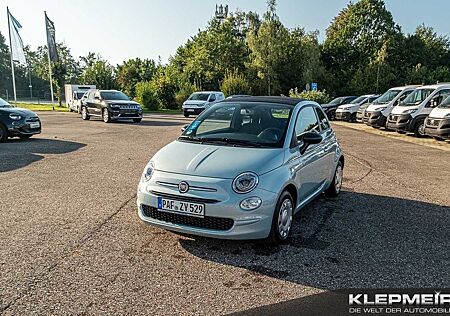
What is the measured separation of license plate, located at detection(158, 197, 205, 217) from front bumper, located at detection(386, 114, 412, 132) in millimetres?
14572

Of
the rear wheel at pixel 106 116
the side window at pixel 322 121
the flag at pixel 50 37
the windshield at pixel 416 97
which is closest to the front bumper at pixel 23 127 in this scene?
the rear wheel at pixel 106 116

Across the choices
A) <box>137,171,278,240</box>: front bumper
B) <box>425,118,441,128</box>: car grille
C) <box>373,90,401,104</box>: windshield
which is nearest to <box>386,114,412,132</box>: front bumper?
<box>425,118,441,128</box>: car grille

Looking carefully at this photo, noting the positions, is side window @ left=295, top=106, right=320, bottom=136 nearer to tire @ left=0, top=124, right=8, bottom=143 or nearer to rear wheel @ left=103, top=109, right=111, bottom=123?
tire @ left=0, top=124, right=8, bottom=143

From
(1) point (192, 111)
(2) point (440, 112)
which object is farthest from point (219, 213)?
(1) point (192, 111)

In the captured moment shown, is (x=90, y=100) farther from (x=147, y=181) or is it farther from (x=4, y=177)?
(x=147, y=181)

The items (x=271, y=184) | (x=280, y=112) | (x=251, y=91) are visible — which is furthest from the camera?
(x=251, y=91)

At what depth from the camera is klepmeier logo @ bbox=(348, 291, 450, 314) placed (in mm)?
3266

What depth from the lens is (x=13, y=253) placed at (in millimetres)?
4242

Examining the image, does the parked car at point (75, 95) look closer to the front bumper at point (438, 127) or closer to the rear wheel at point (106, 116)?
the rear wheel at point (106, 116)

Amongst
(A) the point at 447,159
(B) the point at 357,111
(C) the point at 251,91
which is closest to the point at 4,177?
(A) the point at 447,159

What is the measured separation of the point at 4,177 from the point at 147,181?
16.0 feet

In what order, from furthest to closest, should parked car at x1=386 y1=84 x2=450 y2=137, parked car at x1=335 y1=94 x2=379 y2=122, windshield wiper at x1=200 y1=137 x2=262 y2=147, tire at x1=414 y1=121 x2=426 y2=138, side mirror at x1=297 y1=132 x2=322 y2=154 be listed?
parked car at x1=335 y1=94 x2=379 y2=122 < tire at x1=414 y1=121 x2=426 y2=138 < parked car at x1=386 y1=84 x2=450 y2=137 < side mirror at x1=297 y1=132 x2=322 y2=154 < windshield wiper at x1=200 y1=137 x2=262 y2=147

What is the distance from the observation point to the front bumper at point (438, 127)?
13406 mm

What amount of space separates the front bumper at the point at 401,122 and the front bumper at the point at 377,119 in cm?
175
